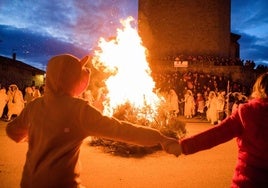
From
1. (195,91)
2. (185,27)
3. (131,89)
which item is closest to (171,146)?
(131,89)

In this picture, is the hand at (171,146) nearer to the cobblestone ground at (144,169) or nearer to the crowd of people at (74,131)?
the crowd of people at (74,131)

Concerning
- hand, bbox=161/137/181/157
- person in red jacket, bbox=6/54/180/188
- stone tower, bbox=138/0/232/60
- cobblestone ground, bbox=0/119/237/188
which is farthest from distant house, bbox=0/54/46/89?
person in red jacket, bbox=6/54/180/188

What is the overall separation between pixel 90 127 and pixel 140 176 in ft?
14.4

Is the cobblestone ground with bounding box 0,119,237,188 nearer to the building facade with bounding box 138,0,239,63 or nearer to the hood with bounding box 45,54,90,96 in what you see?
the hood with bounding box 45,54,90,96

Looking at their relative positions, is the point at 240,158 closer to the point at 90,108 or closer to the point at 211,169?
the point at 90,108

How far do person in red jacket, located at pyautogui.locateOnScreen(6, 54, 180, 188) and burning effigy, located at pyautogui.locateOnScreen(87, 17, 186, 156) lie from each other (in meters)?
7.52

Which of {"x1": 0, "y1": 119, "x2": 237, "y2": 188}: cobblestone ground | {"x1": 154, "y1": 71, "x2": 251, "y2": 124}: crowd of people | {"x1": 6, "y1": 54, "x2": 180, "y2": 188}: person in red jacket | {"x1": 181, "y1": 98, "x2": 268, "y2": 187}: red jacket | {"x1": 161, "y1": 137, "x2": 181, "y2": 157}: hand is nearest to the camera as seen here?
{"x1": 6, "y1": 54, "x2": 180, "y2": 188}: person in red jacket

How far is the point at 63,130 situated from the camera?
269cm

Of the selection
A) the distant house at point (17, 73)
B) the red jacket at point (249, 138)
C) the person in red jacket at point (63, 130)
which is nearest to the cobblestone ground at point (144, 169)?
the red jacket at point (249, 138)

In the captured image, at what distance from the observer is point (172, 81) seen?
28453 millimetres

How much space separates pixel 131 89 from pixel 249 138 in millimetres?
8769

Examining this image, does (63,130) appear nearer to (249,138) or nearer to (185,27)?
(249,138)

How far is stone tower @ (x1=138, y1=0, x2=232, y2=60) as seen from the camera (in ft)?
120

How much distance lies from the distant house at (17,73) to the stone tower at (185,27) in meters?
14.0
